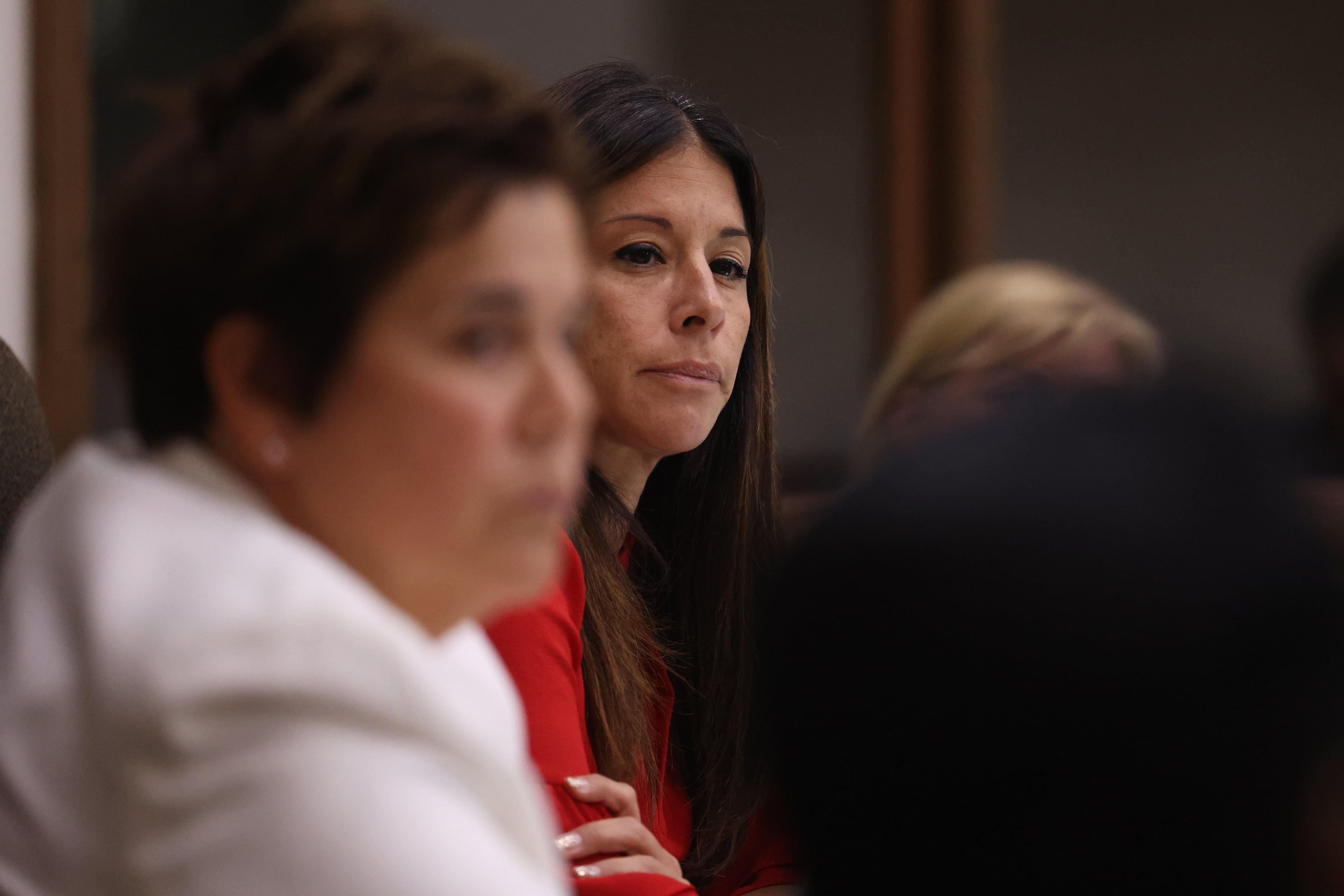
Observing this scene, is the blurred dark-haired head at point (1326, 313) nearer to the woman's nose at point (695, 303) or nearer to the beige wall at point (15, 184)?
the woman's nose at point (695, 303)

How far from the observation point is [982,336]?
1390 millimetres

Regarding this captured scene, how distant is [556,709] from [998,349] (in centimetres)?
52

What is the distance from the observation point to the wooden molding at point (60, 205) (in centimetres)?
208

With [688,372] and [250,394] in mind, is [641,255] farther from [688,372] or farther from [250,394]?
[250,394]

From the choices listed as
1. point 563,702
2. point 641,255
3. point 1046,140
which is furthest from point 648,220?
point 1046,140

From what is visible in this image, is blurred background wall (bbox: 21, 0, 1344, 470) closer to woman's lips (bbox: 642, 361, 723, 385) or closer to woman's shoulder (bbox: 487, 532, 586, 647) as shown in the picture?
woman's lips (bbox: 642, 361, 723, 385)

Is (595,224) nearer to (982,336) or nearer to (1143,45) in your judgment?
(982,336)

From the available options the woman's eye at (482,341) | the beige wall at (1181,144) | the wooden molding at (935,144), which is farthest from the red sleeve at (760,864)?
the beige wall at (1181,144)

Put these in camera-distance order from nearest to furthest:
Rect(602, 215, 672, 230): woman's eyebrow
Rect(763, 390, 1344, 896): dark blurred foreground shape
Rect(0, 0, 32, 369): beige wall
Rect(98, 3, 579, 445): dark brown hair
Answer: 1. Rect(763, 390, 1344, 896): dark blurred foreground shape
2. Rect(98, 3, 579, 445): dark brown hair
3. Rect(602, 215, 672, 230): woman's eyebrow
4. Rect(0, 0, 32, 369): beige wall

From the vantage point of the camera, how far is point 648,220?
4.51ft

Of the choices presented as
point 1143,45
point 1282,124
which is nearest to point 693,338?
point 1143,45

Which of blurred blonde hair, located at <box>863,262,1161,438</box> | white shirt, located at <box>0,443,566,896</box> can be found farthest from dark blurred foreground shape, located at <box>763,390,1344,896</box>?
blurred blonde hair, located at <box>863,262,1161,438</box>

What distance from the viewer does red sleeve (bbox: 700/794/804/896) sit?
1.38 m

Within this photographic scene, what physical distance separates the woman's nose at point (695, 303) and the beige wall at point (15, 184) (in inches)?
46.3
